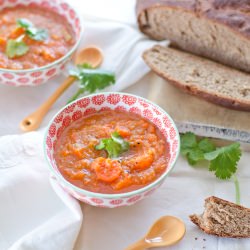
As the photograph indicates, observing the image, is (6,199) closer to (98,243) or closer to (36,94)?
(98,243)

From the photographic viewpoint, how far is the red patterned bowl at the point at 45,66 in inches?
152

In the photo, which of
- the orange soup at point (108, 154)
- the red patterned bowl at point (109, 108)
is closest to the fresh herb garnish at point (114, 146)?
the orange soup at point (108, 154)

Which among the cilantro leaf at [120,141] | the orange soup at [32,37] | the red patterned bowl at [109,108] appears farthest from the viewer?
the orange soup at [32,37]

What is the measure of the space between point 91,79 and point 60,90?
10.4 inches

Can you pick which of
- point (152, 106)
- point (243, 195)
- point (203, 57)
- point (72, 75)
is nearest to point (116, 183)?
point (152, 106)

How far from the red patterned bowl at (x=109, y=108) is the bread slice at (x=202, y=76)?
0.54 metres

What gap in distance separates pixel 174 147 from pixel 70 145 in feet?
2.22

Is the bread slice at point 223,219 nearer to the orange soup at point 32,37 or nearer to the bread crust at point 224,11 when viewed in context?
the bread crust at point 224,11

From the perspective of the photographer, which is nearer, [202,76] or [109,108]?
[109,108]

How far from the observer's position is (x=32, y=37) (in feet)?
13.5

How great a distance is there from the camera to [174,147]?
3.35 m

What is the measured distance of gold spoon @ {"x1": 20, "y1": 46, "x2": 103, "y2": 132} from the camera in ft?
12.8

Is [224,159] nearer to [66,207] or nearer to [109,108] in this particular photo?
[109,108]

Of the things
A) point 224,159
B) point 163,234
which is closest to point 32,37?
point 224,159
